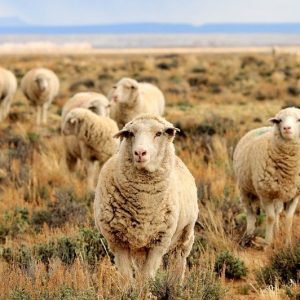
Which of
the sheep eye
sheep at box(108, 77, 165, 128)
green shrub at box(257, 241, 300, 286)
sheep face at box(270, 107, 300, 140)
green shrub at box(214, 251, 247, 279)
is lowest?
green shrub at box(214, 251, 247, 279)

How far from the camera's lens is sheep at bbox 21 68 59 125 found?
→ 66.9ft

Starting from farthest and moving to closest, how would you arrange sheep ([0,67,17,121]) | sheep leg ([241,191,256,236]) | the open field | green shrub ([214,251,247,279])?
1. sheep ([0,67,17,121])
2. sheep leg ([241,191,256,236])
3. green shrub ([214,251,247,279])
4. the open field

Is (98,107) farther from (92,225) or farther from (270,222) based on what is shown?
(270,222)

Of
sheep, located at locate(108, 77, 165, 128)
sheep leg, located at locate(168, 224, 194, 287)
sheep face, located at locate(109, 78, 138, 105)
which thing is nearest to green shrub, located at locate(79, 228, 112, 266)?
sheep leg, located at locate(168, 224, 194, 287)

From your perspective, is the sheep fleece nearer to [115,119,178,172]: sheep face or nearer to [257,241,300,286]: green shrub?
[115,119,178,172]: sheep face

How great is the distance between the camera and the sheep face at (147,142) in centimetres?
544

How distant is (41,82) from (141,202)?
15.6 m

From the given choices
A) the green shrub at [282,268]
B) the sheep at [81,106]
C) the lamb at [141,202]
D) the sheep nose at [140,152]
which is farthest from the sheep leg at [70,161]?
the sheep nose at [140,152]

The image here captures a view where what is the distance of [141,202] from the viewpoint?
5.80 meters

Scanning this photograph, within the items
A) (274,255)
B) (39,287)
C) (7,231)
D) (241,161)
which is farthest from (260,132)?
(39,287)

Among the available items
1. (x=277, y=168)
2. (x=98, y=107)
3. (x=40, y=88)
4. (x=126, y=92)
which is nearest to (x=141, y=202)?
(x=277, y=168)

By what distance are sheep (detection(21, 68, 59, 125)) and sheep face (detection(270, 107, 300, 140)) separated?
12282 millimetres

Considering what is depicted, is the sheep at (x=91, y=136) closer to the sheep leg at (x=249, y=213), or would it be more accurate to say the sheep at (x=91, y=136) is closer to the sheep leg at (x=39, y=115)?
the sheep leg at (x=249, y=213)

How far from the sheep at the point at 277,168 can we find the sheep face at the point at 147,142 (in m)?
2.79
